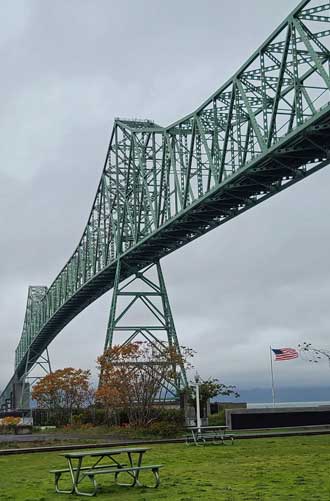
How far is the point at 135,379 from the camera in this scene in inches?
1590

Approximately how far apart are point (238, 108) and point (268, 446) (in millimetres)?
19137

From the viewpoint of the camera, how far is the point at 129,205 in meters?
57.0

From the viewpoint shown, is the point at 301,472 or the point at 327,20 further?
the point at 327,20

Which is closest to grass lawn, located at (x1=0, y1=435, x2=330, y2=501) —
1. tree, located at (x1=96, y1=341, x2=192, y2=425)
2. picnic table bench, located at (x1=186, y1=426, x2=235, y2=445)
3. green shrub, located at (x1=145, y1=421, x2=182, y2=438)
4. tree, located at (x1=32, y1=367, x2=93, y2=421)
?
picnic table bench, located at (x1=186, y1=426, x2=235, y2=445)

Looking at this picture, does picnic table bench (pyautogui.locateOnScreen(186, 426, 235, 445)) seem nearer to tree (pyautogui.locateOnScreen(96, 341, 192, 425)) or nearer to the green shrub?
the green shrub

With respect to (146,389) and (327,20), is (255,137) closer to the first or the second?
(327,20)

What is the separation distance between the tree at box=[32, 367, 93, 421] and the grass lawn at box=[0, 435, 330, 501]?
34.4 m

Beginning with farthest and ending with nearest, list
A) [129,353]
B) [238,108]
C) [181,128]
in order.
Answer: [181,128]
[129,353]
[238,108]

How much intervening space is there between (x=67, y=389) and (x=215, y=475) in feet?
147

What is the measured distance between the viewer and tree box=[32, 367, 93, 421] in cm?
5846

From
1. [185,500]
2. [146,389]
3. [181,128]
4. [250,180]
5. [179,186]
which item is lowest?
[185,500]

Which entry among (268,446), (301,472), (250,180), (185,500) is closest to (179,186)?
(250,180)

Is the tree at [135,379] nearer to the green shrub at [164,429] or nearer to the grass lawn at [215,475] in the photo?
the green shrub at [164,429]

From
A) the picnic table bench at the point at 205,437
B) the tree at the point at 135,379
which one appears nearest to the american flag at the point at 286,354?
the tree at the point at 135,379
